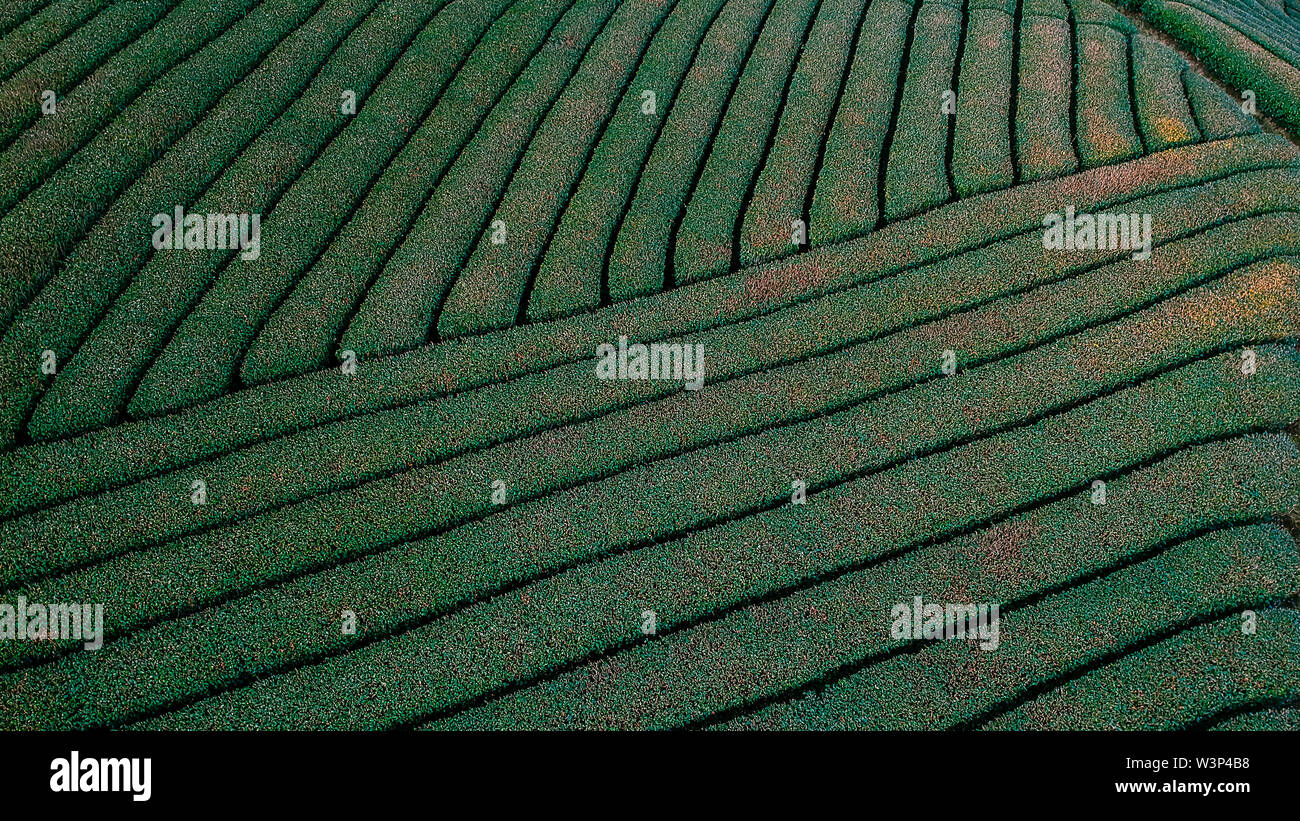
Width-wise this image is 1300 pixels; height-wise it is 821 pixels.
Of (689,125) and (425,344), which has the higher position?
(689,125)

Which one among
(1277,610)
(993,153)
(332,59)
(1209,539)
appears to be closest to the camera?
(1277,610)

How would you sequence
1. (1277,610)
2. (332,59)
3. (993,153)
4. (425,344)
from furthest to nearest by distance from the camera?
(332,59), (993,153), (425,344), (1277,610)

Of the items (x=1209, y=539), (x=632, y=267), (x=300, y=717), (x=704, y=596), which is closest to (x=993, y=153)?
(x=632, y=267)

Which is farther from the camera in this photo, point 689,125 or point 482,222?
point 689,125

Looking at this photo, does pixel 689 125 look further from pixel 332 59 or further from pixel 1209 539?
pixel 1209 539

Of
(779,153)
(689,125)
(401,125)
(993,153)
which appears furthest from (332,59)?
(993,153)
